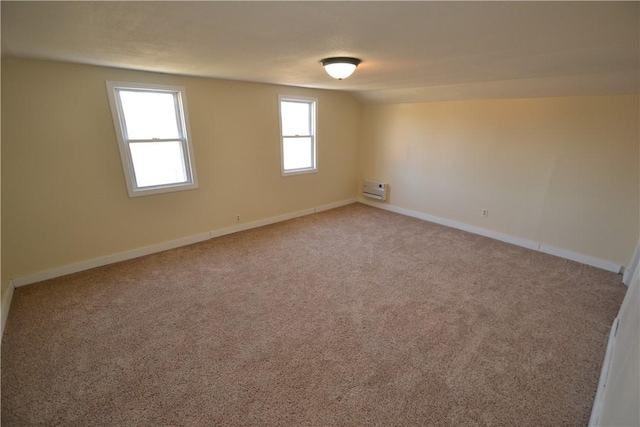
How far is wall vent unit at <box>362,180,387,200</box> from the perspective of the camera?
207 inches

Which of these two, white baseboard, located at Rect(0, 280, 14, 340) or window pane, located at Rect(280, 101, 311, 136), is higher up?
window pane, located at Rect(280, 101, 311, 136)

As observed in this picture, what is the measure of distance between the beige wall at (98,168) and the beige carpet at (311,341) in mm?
418

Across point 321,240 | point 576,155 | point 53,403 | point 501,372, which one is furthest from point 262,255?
point 576,155

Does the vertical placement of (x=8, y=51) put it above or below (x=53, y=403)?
above

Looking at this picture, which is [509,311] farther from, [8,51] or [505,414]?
[8,51]

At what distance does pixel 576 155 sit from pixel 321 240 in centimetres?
319

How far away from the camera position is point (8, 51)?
2.15 meters

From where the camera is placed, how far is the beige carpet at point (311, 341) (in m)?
1.66

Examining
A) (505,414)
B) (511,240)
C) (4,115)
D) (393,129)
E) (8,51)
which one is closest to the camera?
(505,414)

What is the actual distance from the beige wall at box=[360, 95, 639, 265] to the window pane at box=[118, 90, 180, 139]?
337 centimetres

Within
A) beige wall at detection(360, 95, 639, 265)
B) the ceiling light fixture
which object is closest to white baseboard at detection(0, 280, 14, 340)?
the ceiling light fixture

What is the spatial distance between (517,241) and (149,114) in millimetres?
4940

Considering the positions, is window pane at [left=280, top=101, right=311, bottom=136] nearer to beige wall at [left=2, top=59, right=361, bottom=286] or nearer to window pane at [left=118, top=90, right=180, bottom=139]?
beige wall at [left=2, top=59, right=361, bottom=286]

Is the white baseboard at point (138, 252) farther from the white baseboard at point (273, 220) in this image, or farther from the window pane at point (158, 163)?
the window pane at point (158, 163)
